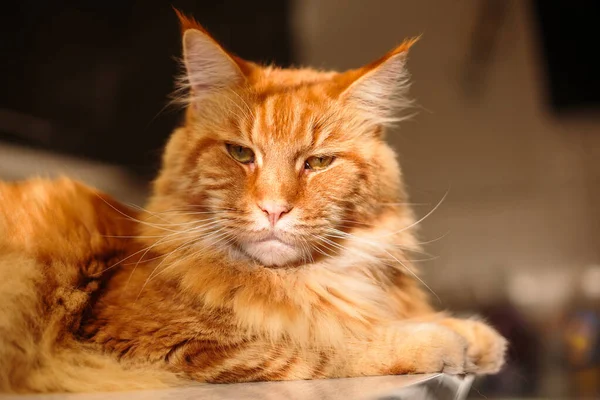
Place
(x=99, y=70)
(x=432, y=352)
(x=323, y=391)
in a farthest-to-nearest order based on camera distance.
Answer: (x=99, y=70), (x=432, y=352), (x=323, y=391)

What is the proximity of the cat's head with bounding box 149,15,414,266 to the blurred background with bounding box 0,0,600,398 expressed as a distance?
3.42 feet

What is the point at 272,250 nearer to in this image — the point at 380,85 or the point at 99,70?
the point at 380,85

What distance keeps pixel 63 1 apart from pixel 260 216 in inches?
62.6

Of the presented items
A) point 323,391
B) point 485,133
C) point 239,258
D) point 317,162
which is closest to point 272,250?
point 239,258

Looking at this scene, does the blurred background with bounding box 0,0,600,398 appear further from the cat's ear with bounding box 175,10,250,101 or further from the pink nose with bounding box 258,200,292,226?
the pink nose with bounding box 258,200,292,226

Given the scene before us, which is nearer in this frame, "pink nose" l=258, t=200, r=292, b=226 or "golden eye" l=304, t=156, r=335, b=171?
"pink nose" l=258, t=200, r=292, b=226

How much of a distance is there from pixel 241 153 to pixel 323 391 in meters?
0.60

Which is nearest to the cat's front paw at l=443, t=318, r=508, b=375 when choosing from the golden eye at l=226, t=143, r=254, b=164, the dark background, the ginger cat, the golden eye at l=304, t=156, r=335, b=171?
the ginger cat

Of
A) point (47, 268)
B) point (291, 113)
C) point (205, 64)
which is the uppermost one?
point (205, 64)

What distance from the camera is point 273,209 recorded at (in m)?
1.14

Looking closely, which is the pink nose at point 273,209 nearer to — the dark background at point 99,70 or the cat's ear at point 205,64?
the cat's ear at point 205,64

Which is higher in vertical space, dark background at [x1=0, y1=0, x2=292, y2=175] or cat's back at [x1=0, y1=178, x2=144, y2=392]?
dark background at [x1=0, y1=0, x2=292, y2=175]

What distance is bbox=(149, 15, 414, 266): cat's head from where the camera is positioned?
46.9 inches

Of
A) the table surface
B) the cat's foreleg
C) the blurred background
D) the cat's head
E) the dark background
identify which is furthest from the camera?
the blurred background
